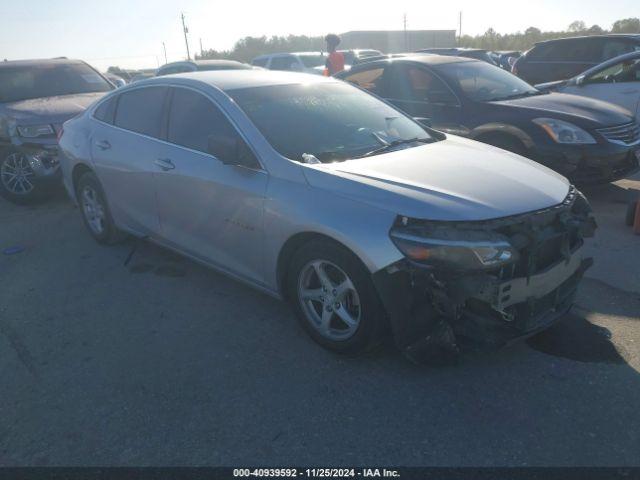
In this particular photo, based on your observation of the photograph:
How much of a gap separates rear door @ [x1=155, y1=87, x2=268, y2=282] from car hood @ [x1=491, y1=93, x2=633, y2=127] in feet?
12.7

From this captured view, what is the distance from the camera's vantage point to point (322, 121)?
13.1 feet

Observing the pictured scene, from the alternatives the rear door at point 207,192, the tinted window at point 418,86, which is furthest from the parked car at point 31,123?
the tinted window at point 418,86

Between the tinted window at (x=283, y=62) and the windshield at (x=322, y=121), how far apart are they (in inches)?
511

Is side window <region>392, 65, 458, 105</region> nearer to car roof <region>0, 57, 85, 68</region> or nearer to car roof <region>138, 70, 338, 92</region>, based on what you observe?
car roof <region>138, 70, 338, 92</region>

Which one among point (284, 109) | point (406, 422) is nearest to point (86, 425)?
point (406, 422)

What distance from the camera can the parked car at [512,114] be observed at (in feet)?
19.3

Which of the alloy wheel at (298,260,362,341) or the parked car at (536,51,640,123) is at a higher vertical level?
the parked car at (536,51,640,123)

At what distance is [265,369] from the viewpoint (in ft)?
10.8

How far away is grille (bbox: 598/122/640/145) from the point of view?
19.8 ft

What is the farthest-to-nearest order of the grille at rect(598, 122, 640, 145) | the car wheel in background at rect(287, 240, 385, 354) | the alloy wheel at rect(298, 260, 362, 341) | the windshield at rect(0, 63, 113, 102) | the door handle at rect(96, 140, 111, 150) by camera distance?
the windshield at rect(0, 63, 113, 102) → the grille at rect(598, 122, 640, 145) → the door handle at rect(96, 140, 111, 150) → the alloy wheel at rect(298, 260, 362, 341) → the car wheel in background at rect(287, 240, 385, 354)

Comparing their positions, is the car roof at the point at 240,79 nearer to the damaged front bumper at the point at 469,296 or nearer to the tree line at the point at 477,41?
the damaged front bumper at the point at 469,296

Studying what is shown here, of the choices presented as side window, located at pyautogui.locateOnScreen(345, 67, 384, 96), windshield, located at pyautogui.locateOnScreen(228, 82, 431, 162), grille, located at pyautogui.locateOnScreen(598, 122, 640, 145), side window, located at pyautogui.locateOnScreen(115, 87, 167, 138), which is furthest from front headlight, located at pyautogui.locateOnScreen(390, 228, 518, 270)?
side window, located at pyautogui.locateOnScreen(345, 67, 384, 96)

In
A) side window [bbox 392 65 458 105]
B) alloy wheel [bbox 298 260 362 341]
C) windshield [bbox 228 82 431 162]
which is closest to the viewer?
alloy wheel [bbox 298 260 362 341]

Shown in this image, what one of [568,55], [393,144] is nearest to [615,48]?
[568,55]
